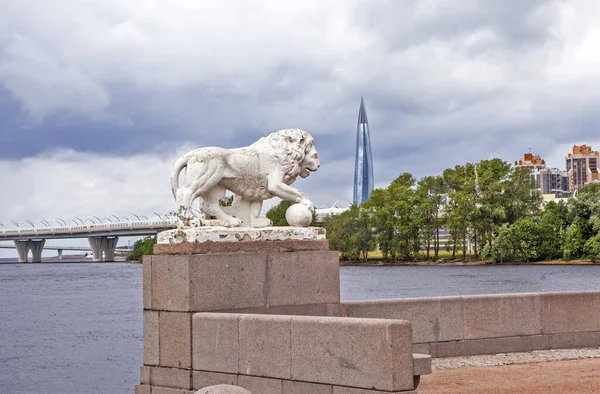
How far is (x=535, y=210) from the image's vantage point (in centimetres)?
8650

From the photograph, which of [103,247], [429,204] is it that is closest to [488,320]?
[429,204]

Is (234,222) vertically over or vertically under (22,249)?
under

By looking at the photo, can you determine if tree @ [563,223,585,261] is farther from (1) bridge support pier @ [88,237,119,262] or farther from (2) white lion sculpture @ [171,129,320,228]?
(1) bridge support pier @ [88,237,119,262]

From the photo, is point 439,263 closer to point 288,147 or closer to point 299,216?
point 288,147

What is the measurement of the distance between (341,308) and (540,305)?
A: 2719 mm

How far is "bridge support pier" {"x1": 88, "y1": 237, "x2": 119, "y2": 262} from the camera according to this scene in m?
145

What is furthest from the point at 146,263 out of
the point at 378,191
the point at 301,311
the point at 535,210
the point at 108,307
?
the point at 378,191

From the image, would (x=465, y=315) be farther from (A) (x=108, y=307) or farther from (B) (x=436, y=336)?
(A) (x=108, y=307)

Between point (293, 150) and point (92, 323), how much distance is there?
27020 mm

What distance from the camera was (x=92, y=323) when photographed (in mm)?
36406

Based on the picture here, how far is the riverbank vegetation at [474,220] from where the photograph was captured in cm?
8000

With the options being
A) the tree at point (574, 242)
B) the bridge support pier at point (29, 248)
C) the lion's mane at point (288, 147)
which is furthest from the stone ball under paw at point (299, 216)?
the bridge support pier at point (29, 248)

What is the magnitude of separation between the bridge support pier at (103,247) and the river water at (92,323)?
74375 mm

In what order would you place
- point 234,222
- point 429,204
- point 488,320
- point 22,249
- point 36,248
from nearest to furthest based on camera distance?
point 234,222, point 488,320, point 429,204, point 22,249, point 36,248
